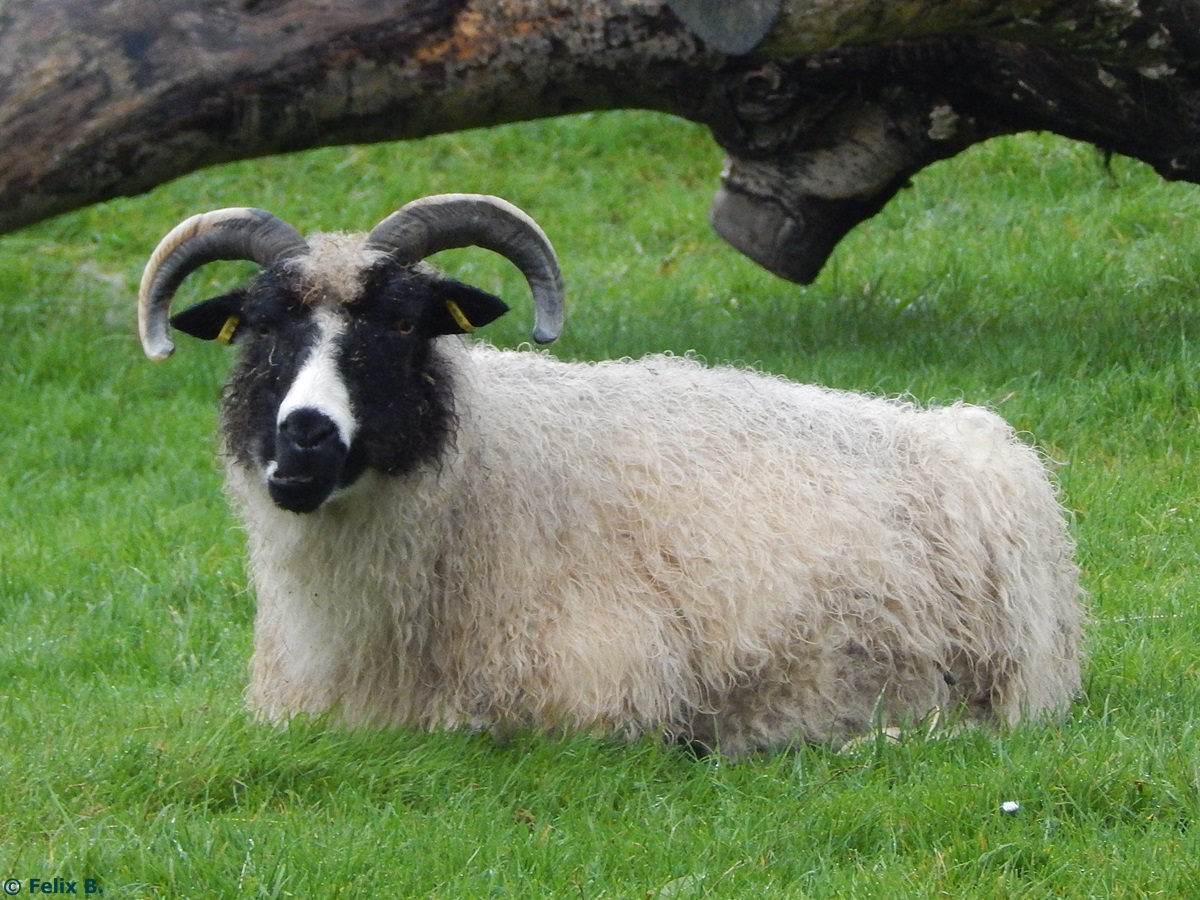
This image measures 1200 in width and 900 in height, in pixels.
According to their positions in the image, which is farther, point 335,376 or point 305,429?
point 335,376

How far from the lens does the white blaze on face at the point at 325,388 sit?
4793 mm

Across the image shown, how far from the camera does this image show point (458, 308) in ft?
17.5

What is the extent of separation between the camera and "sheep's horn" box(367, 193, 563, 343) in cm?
538

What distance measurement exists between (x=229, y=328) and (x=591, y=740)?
1.79 meters

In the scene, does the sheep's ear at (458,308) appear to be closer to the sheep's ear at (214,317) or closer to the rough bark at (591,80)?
the sheep's ear at (214,317)

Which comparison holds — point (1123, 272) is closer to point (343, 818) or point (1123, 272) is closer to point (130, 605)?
point (130, 605)

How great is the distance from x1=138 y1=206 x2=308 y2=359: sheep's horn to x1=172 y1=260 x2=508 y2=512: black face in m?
0.13

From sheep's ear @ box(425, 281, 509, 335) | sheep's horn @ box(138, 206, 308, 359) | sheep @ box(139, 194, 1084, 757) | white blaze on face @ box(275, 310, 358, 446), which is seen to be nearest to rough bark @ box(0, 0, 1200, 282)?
sheep @ box(139, 194, 1084, 757)

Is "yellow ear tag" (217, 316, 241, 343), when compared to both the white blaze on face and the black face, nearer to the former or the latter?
the black face

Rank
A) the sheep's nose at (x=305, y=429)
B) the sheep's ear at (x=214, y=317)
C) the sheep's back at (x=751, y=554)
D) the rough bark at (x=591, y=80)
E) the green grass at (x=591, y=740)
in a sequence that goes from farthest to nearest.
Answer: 1. the rough bark at (x=591, y=80)
2. the sheep's ear at (x=214, y=317)
3. the sheep's back at (x=751, y=554)
4. the sheep's nose at (x=305, y=429)
5. the green grass at (x=591, y=740)

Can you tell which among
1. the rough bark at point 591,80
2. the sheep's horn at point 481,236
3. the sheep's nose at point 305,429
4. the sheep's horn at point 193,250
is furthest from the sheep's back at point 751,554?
the rough bark at point 591,80

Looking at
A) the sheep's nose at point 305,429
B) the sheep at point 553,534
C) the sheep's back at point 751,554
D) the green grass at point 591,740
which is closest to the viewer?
the green grass at point 591,740

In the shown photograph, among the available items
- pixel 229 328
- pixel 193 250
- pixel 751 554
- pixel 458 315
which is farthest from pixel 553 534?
pixel 193 250

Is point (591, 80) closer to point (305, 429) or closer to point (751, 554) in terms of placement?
point (751, 554)
